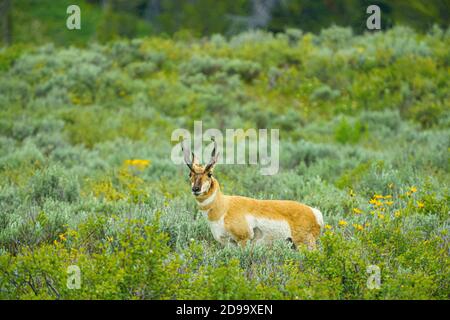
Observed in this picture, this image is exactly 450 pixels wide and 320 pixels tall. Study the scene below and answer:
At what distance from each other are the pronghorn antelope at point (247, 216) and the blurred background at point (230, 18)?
49.1ft

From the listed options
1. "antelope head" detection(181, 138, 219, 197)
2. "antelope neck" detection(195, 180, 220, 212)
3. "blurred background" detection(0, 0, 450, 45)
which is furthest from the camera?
"blurred background" detection(0, 0, 450, 45)

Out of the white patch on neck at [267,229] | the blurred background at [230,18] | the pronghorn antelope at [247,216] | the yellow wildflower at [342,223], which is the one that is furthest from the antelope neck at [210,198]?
the blurred background at [230,18]

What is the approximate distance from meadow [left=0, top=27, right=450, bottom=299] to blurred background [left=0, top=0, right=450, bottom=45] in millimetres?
3945

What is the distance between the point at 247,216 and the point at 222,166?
5045mm

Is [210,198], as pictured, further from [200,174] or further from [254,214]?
[254,214]

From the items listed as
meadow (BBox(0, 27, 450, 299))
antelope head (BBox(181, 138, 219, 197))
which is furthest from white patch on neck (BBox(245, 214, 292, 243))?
antelope head (BBox(181, 138, 219, 197))

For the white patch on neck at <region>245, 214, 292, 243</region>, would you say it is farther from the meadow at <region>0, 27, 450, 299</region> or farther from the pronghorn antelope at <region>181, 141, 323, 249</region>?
the meadow at <region>0, 27, 450, 299</region>

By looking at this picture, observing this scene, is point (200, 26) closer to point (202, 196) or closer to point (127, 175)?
point (127, 175)

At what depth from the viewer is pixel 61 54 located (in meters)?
18.1

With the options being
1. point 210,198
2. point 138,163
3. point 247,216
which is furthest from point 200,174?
point 138,163

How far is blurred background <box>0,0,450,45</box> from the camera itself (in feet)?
75.7

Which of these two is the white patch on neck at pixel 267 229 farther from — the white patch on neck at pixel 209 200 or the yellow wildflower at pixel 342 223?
the yellow wildflower at pixel 342 223

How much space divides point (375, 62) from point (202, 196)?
1230 cm

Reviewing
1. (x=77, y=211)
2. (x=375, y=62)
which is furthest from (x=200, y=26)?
(x=77, y=211)
